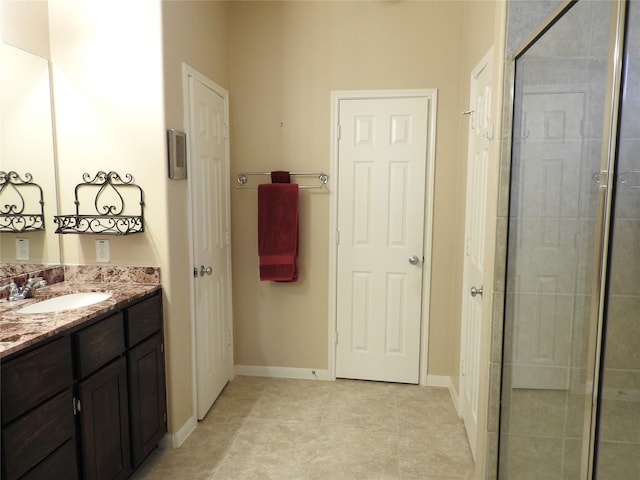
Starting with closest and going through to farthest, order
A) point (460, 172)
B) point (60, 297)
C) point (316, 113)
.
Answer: point (60, 297)
point (460, 172)
point (316, 113)

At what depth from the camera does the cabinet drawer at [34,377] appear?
1.35 metres

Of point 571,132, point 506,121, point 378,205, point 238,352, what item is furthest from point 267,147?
point 571,132

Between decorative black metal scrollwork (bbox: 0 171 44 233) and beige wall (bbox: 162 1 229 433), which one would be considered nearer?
decorative black metal scrollwork (bbox: 0 171 44 233)

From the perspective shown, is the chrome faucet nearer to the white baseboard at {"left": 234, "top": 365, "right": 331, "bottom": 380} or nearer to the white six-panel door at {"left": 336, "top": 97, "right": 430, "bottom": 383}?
the white baseboard at {"left": 234, "top": 365, "right": 331, "bottom": 380}

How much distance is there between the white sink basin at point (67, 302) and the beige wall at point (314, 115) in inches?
50.7

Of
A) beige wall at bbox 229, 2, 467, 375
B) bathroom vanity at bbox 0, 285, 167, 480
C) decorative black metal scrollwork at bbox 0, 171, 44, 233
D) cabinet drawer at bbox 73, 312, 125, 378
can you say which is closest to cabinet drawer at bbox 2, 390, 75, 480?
bathroom vanity at bbox 0, 285, 167, 480

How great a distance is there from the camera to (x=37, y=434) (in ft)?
4.80

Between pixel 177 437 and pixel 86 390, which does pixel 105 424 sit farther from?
pixel 177 437

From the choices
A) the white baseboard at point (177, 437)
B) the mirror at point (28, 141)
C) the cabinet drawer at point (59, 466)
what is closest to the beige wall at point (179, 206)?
the white baseboard at point (177, 437)

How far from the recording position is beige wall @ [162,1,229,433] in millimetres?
2264

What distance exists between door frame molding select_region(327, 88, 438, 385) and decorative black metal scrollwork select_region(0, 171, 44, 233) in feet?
5.86

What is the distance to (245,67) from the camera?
3.12m

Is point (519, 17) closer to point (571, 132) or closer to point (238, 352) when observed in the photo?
point (571, 132)

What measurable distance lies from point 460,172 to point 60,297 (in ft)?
7.99
